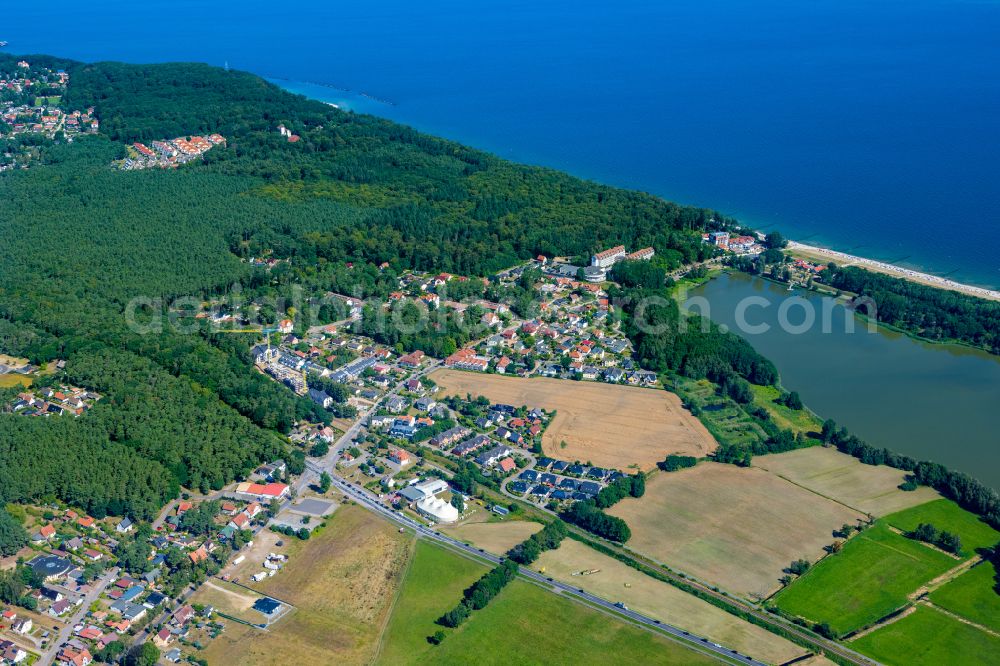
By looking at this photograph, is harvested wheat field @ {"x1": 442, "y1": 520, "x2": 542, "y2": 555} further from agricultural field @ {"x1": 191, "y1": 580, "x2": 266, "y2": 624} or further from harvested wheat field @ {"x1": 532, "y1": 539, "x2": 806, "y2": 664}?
agricultural field @ {"x1": 191, "y1": 580, "x2": 266, "y2": 624}

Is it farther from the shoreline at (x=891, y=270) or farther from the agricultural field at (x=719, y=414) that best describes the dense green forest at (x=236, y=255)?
the shoreline at (x=891, y=270)

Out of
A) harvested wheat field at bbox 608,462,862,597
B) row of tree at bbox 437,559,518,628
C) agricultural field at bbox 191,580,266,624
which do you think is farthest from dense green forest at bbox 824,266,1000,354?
agricultural field at bbox 191,580,266,624

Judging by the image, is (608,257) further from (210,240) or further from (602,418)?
(210,240)

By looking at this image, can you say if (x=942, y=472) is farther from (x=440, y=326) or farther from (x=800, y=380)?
(x=440, y=326)

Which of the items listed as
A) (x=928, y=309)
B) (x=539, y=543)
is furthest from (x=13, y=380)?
(x=928, y=309)

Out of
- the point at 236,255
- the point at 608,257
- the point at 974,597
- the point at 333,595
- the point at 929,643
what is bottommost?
the point at 333,595

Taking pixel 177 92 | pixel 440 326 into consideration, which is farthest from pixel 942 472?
pixel 177 92
